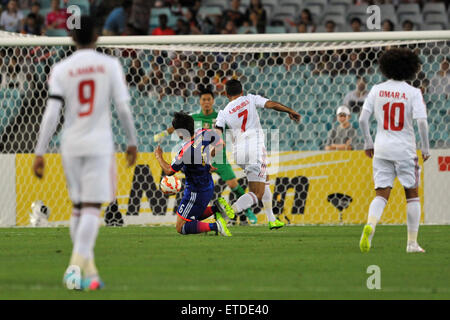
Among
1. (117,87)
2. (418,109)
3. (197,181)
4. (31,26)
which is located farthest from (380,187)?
(31,26)

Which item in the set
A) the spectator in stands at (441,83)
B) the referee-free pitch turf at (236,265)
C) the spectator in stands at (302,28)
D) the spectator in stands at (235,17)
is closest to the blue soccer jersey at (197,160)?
the referee-free pitch turf at (236,265)

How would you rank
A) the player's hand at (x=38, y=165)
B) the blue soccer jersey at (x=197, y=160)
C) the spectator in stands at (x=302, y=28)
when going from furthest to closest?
1. the spectator in stands at (x=302, y=28)
2. the blue soccer jersey at (x=197, y=160)
3. the player's hand at (x=38, y=165)

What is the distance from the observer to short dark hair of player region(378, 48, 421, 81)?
7.95m

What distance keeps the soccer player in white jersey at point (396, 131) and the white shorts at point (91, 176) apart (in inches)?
120

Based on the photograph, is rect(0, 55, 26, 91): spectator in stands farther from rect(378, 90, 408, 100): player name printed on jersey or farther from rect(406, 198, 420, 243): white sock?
rect(406, 198, 420, 243): white sock

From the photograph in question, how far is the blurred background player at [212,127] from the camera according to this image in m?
12.0

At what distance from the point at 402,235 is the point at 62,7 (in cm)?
1158

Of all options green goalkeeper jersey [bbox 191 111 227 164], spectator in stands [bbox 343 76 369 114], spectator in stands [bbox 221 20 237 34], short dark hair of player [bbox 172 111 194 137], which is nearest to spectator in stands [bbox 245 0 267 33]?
spectator in stands [bbox 221 20 237 34]

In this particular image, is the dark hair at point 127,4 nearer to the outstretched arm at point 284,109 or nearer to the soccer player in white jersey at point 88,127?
the outstretched arm at point 284,109

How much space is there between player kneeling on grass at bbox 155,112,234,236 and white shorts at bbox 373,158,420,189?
2.44 meters

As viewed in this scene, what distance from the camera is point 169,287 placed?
580cm

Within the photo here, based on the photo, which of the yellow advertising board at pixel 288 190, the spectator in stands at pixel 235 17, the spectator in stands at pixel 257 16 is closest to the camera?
the yellow advertising board at pixel 288 190

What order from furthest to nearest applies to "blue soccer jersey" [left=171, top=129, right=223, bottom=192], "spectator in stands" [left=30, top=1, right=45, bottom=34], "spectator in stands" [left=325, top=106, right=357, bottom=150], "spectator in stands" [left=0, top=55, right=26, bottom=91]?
"spectator in stands" [left=30, top=1, right=45, bottom=34] → "spectator in stands" [left=0, top=55, right=26, bottom=91] → "spectator in stands" [left=325, top=106, right=357, bottom=150] → "blue soccer jersey" [left=171, top=129, right=223, bottom=192]
